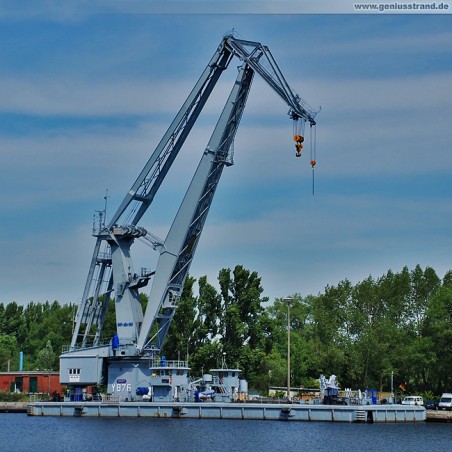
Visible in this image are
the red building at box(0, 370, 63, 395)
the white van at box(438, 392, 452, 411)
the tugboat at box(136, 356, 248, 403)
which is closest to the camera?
the tugboat at box(136, 356, 248, 403)

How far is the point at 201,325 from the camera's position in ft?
295

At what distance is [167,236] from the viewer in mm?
70500

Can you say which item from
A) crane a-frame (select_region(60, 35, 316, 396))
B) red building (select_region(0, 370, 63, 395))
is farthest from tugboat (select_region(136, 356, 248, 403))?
red building (select_region(0, 370, 63, 395))

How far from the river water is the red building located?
26.8m

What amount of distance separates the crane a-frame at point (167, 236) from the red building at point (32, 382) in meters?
21.5

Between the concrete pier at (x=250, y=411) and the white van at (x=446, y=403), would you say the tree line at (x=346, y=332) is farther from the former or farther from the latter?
the concrete pier at (x=250, y=411)

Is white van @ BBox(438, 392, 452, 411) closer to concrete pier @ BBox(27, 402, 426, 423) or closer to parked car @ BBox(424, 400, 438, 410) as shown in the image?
parked car @ BBox(424, 400, 438, 410)

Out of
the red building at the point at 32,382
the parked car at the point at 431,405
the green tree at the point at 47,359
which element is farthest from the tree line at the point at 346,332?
the green tree at the point at 47,359

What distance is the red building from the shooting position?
307ft

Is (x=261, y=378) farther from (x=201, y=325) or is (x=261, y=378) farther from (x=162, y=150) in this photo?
(x=162, y=150)

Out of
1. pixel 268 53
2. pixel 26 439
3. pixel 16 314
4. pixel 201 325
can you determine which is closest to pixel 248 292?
pixel 201 325

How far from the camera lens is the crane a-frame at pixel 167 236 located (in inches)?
2731

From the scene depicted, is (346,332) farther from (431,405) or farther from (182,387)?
(182,387)

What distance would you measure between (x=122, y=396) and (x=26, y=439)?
17.0 metres
